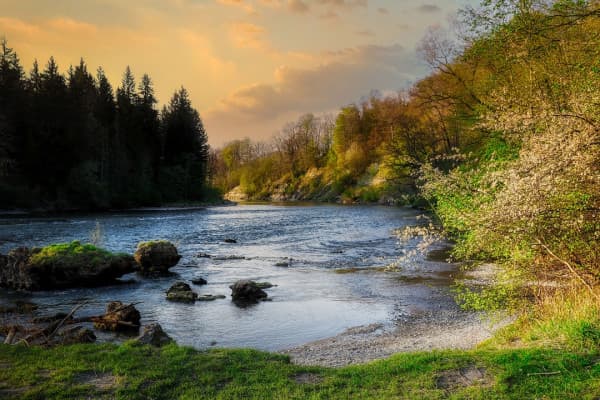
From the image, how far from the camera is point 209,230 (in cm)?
4309

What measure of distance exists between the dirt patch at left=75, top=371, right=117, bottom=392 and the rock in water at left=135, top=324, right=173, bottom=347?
6.73 feet

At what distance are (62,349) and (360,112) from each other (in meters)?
110

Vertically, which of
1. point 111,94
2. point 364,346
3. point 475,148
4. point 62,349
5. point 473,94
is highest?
point 111,94

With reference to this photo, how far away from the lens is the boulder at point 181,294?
57.7 feet

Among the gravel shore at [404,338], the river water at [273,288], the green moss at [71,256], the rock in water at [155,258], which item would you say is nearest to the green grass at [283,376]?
the gravel shore at [404,338]

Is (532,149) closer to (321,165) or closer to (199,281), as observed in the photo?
(199,281)

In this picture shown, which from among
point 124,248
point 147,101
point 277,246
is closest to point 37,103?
point 147,101

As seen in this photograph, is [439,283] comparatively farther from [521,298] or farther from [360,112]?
[360,112]

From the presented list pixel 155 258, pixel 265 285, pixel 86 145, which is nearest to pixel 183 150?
pixel 86 145

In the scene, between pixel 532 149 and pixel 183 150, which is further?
pixel 183 150

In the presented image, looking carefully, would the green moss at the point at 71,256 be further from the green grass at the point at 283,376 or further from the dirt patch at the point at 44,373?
the dirt patch at the point at 44,373

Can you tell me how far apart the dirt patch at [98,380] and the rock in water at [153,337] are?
205 cm

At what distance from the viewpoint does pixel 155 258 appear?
23188 mm

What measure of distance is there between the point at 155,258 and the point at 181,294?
601cm
